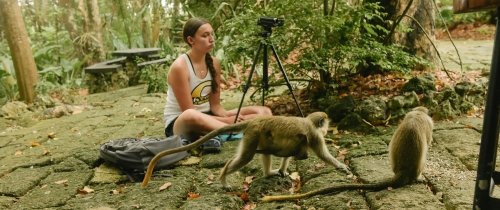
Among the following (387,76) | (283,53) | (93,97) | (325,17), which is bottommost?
(93,97)

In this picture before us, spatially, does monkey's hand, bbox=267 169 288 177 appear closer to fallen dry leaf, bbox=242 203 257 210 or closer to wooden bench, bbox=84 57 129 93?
fallen dry leaf, bbox=242 203 257 210

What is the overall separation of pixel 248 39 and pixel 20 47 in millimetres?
5056

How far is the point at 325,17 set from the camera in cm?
439

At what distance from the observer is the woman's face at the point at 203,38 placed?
403cm

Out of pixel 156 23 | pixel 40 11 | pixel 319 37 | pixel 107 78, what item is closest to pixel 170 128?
pixel 319 37

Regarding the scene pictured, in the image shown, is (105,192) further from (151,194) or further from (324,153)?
(324,153)

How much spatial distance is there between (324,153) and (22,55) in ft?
21.5

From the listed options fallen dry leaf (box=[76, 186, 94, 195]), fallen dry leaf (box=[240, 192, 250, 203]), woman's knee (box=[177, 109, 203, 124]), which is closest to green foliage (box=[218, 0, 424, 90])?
woman's knee (box=[177, 109, 203, 124])

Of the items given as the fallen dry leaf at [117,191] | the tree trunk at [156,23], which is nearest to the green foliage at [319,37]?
the fallen dry leaf at [117,191]

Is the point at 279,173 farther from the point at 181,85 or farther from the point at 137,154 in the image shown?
the point at 181,85

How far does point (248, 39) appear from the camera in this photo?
4.46m

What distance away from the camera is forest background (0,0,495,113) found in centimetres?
448

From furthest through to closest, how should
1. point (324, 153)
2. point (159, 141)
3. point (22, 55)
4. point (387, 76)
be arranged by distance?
point (22, 55) → point (387, 76) → point (159, 141) → point (324, 153)

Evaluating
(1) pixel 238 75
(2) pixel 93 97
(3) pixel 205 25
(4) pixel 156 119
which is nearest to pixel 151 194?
(3) pixel 205 25
